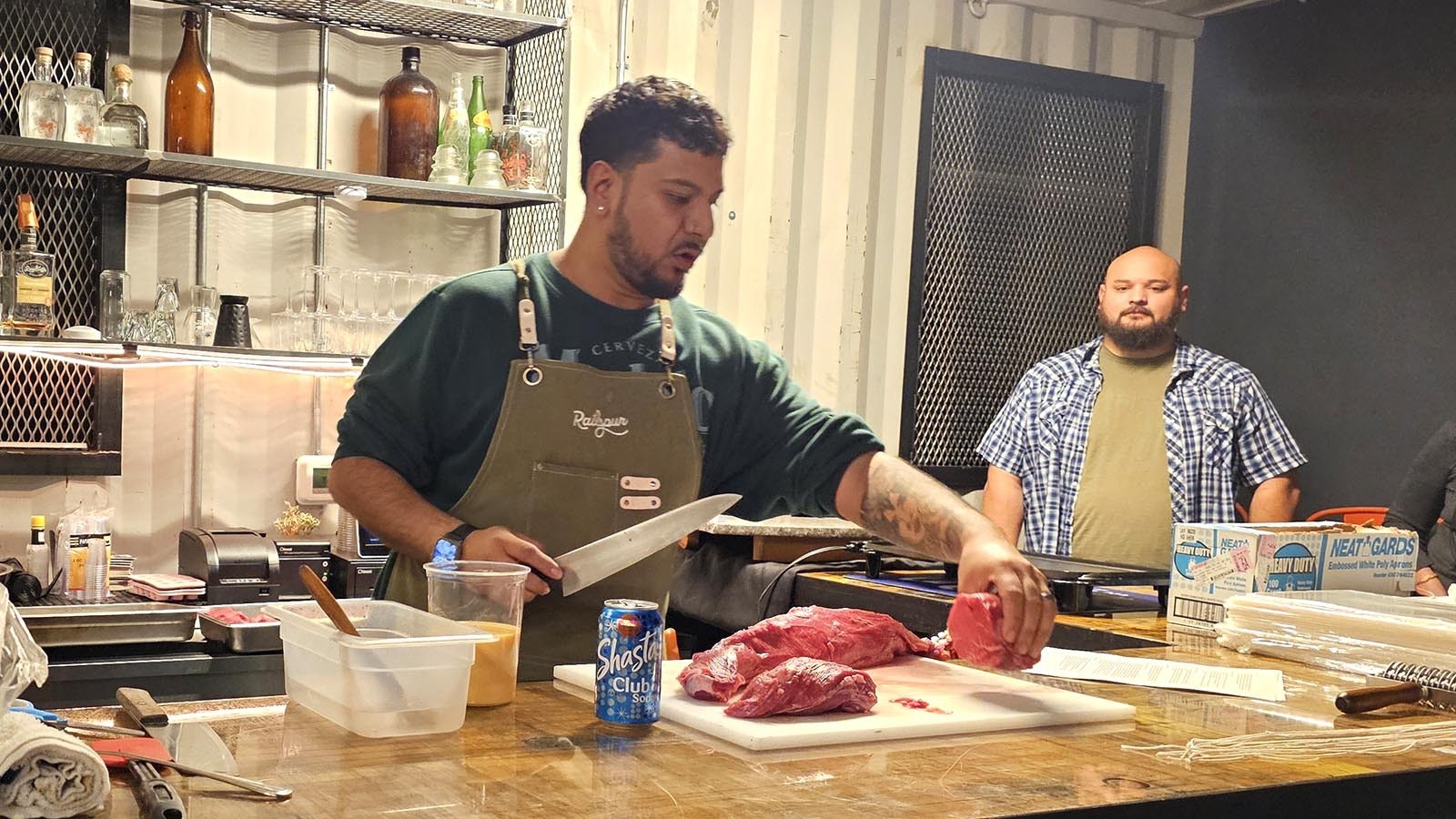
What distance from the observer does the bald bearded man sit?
4.51 metres

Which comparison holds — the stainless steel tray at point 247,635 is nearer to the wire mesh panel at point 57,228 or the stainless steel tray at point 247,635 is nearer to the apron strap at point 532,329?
the wire mesh panel at point 57,228

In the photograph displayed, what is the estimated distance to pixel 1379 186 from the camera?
16.6 feet

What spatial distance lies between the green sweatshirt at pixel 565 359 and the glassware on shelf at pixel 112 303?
1639mm

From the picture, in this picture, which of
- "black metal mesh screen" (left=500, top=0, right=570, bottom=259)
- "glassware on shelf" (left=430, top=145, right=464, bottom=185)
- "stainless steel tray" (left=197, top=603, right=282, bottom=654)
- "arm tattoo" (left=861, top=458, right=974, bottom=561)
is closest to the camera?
"arm tattoo" (left=861, top=458, right=974, bottom=561)

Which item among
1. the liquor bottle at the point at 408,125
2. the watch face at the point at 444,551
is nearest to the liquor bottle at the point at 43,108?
the liquor bottle at the point at 408,125

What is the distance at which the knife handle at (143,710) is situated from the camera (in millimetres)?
1582

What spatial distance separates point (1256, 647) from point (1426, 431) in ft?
8.90

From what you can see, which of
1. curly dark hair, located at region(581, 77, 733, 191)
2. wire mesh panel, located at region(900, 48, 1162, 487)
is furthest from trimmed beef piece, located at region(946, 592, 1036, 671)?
wire mesh panel, located at region(900, 48, 1162, 487)

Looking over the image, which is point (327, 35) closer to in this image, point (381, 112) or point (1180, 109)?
point (381, 112)

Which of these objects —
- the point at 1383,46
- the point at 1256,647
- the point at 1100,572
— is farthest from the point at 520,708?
the point at 1383,46

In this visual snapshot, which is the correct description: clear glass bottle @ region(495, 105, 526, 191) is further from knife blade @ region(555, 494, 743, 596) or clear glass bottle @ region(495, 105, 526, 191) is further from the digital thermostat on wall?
knife blade @ region(555, 494, 743, 596)

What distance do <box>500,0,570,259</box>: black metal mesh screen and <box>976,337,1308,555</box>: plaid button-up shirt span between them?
1.61 meters

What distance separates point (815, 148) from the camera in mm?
4930

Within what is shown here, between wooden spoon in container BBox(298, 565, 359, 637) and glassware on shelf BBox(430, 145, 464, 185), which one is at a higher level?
glassware on shelf BBox(430, 145, 464, 185)
